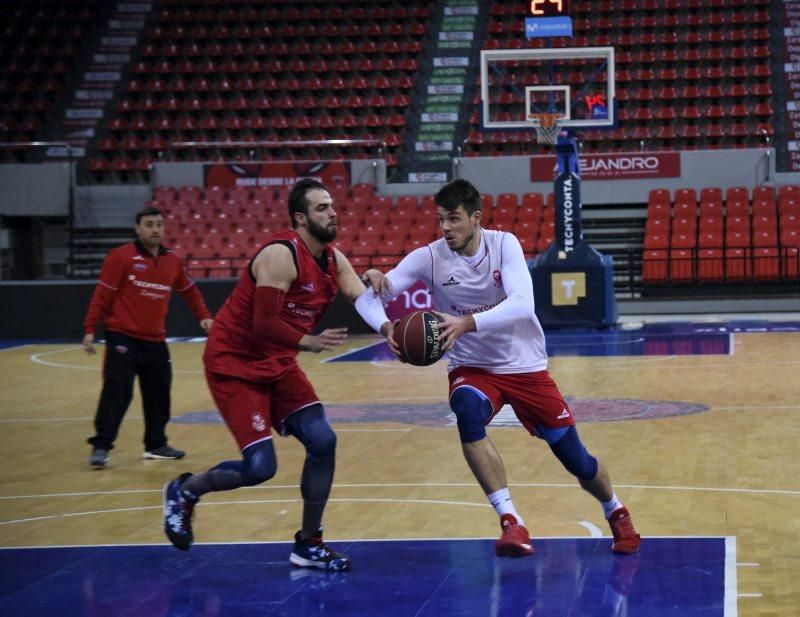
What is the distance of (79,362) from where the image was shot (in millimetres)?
18859

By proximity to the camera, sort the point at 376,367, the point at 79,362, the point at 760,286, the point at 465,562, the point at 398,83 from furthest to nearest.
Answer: the point at 398,83
the point at 760,286
the point at 79,362
the point at 376,367
the point at 465,562

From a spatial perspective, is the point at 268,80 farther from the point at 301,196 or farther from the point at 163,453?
the point at 301,196

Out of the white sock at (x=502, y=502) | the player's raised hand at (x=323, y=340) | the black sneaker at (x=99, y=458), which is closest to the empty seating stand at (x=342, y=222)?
the black sneaker at (x=99, y=458)

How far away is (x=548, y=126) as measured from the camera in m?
21.4

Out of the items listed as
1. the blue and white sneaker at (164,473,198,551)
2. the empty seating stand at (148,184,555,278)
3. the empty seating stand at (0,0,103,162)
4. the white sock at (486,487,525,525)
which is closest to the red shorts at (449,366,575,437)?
the white sock at (486,487,525,525)

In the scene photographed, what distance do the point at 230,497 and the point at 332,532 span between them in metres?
1.40

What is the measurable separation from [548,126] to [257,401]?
51.3ft

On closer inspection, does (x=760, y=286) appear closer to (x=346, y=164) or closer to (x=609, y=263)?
(x=609, y=263)

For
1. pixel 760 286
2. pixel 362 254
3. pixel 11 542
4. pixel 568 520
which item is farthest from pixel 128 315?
pixel 760 286

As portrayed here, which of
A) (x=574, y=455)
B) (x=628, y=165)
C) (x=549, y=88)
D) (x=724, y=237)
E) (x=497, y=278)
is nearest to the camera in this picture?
(x=574, y=455)

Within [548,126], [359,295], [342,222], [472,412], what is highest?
[548,126]

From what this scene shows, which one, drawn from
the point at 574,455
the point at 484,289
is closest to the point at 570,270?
the point at 484,289

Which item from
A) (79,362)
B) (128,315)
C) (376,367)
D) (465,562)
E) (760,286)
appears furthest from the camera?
(760,286)

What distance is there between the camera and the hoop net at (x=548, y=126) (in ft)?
70.2
